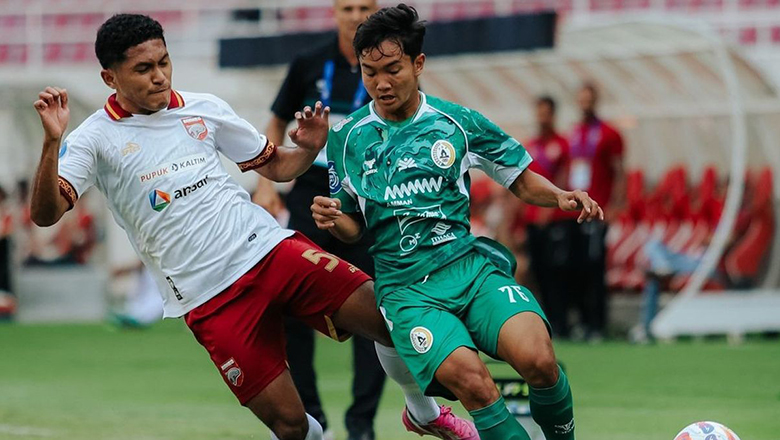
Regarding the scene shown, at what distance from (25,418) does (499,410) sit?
4.54 m

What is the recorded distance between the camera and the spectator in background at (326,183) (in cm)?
735

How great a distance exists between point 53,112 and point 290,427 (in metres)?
1.67

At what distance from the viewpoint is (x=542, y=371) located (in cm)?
556

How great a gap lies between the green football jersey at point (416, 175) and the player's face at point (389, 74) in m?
0.13

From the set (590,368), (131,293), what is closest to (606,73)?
(590,368)

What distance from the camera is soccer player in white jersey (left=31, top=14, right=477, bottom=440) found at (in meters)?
5.96

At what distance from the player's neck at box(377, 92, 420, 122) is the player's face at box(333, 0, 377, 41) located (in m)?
1.37

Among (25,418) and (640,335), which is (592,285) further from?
(25,418)

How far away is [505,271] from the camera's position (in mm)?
6000

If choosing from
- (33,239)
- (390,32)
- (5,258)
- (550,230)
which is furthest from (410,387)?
(33,239)

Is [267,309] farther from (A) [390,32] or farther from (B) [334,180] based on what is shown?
(A) [390,32]

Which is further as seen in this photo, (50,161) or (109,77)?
(109,77)

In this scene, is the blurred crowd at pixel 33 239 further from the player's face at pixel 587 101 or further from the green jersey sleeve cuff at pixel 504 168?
the green jersey sleeve cuff at pixel 504 168

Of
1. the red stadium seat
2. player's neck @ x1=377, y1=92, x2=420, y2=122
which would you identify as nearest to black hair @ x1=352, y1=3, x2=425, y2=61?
player's neck @ x1=377, y1=92, x2=420, y2=122
